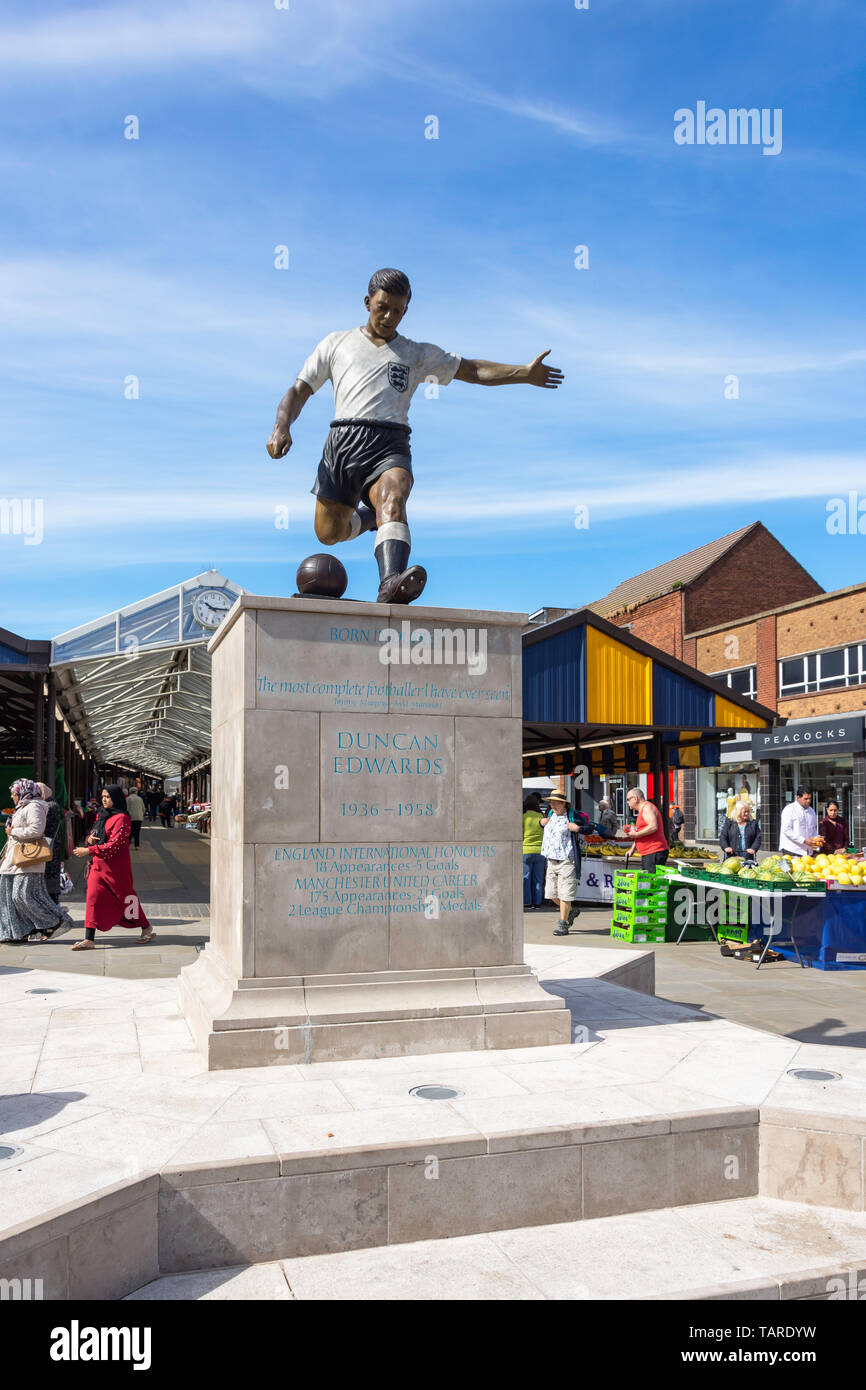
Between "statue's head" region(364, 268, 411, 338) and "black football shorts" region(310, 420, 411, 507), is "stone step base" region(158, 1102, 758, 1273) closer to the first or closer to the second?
"black football shorts" region(310, 420, 411, 507)

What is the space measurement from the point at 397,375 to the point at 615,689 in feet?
37.6

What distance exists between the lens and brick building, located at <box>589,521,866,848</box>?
3044 cm

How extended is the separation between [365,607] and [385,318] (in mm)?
2019

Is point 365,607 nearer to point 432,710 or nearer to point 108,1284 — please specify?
point 432,710

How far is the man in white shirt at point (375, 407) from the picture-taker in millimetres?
6535

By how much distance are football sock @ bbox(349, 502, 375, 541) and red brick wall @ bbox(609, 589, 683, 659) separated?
3309 centimetres

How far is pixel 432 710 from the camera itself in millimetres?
6180

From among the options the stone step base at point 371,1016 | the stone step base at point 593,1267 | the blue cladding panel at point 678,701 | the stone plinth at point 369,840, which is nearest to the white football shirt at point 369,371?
the stone plinth at point 369,840

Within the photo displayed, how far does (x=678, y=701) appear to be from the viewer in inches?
710

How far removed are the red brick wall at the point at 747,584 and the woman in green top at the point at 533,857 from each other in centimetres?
2655

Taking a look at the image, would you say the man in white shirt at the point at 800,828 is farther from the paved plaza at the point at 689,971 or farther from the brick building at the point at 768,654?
the brick building at the point at 768,654

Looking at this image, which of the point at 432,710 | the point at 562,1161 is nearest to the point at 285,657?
the point at 432,710

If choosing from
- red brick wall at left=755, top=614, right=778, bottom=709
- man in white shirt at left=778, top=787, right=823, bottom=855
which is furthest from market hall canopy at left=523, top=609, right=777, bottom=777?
red brick wall at left=755, top=614, right=778, bottom=709

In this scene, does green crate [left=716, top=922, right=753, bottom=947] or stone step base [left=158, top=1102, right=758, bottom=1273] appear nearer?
stone step base [left=158, top=1102, right=758, bottom=1273]
